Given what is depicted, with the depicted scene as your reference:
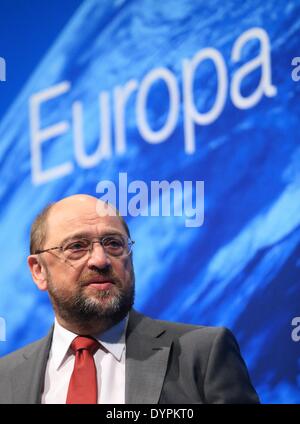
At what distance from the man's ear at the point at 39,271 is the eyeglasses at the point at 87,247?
0.16 meters

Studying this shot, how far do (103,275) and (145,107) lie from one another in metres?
0.99

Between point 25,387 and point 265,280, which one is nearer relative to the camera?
point 25,387

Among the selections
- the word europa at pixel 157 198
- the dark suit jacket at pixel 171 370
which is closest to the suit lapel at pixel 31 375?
the dark suit jacket at pixel 171 370

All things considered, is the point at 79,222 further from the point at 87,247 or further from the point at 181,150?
the point at 181,150

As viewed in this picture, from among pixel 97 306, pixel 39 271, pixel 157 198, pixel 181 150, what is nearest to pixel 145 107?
pixel 181 150

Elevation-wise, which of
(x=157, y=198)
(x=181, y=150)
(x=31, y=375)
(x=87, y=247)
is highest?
(x=181, y=150)

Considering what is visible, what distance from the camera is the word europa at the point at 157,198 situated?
308 cm

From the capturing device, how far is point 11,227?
10.3ft

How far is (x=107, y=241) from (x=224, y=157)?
821 mm

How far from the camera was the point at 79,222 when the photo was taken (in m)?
2.57

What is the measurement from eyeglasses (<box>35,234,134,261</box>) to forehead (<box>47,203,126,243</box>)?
3 centimetres

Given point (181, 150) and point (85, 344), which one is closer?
point (85, 344)

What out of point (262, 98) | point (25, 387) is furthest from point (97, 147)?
point (25, 387)
